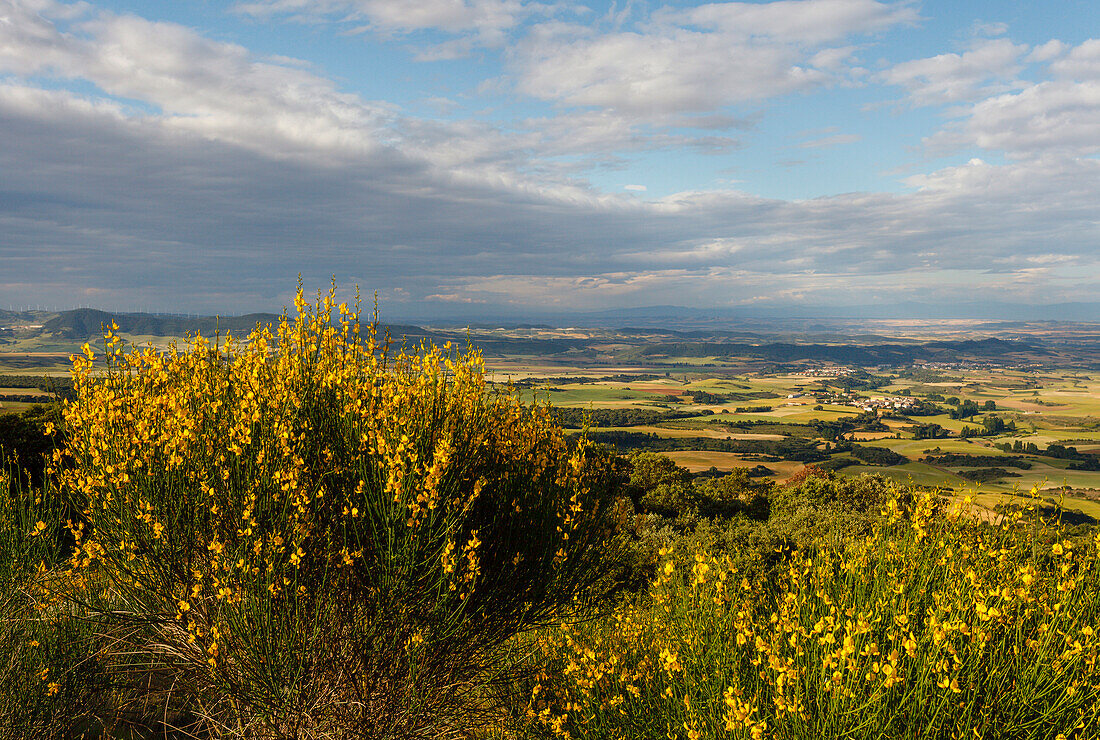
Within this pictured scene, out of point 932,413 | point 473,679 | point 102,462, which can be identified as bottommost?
point 932,413

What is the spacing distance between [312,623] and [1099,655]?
6990mm

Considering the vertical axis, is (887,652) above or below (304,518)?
below

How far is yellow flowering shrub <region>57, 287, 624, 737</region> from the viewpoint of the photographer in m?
5.62

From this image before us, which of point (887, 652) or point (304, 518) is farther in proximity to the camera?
point (304, 518)

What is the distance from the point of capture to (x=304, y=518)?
5.74m

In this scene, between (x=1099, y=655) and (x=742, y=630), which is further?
→ (x=742, y=630)

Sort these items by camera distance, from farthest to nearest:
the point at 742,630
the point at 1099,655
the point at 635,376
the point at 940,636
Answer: the point at 635,376, the point at 742,630, the point at 1099,655, the point at 940,636

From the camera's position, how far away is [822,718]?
441cm

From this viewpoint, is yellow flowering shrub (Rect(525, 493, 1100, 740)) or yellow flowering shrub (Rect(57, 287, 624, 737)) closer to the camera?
yellow flowering shrub (Rect(525, 493, 1100, 740))

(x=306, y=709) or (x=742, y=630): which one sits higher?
(x=742, y=630)

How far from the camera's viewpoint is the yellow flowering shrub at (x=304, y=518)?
5.62 meters

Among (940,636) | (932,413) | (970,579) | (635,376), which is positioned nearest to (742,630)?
(940,636)

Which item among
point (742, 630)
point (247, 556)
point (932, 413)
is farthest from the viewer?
point (932, 413)

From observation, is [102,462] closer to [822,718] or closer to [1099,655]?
[822,718]
